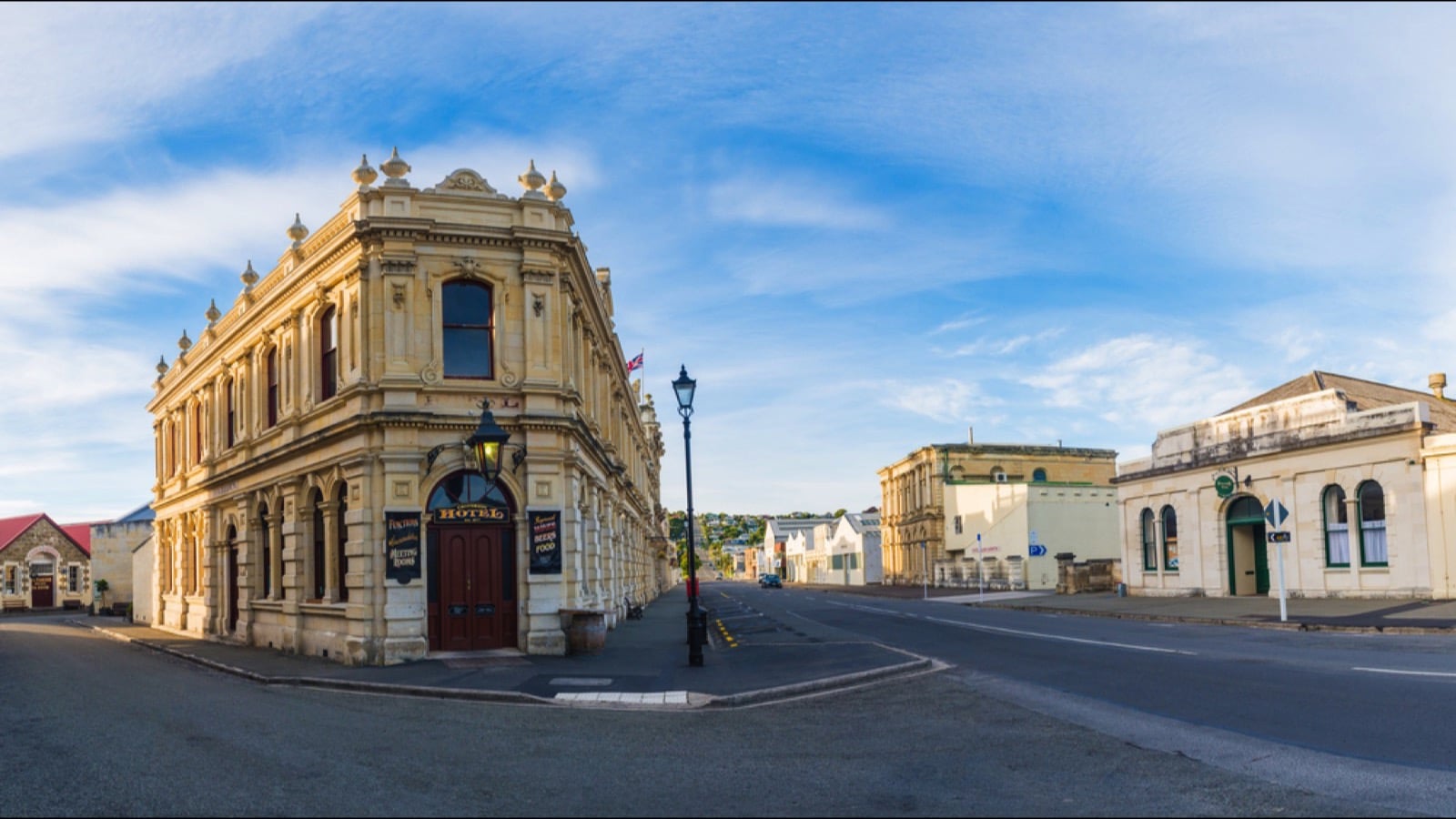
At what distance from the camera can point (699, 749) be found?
11070 millimetres

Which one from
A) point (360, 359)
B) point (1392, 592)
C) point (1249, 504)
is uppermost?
point (360, 359)

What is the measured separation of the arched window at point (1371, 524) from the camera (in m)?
30.5

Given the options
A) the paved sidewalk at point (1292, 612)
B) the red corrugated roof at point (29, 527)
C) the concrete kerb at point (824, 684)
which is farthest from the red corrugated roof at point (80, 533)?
the concrete kerb at point (824, 684)

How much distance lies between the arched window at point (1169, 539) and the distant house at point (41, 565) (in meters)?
67.2

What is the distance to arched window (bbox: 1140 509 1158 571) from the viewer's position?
4100 centimetres

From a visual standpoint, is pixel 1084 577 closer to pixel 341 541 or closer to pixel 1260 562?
pixel 1260 562

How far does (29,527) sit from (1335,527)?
73212 millimetres

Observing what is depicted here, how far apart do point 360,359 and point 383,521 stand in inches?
124

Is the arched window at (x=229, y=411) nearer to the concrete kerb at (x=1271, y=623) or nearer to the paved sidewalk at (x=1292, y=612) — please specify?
the concrete kerb at (x=1271, y=623)

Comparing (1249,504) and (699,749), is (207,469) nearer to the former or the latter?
(699,749)

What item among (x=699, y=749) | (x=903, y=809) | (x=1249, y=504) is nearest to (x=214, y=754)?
(x=699, y=749)

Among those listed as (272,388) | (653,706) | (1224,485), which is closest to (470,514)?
(653,706)

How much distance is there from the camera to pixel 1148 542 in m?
41.5

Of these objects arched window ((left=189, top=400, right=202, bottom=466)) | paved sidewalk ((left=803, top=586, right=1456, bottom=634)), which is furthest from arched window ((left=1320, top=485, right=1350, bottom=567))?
arched window ((left=189, top=400, right=202, bottom=466))
